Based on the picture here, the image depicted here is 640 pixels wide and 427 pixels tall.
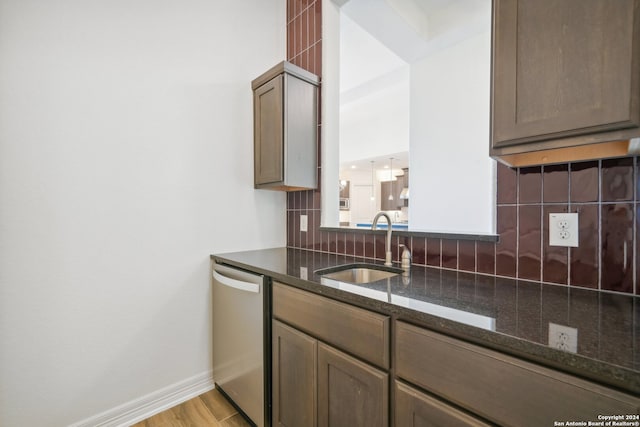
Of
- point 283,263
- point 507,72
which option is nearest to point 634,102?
point 507,72

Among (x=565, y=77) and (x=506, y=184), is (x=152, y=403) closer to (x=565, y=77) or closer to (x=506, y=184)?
(x=506, y=184)

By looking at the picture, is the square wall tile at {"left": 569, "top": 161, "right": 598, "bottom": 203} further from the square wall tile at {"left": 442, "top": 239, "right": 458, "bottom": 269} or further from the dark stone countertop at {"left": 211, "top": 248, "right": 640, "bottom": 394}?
the square wall tile at {"left": 442, "top": 239, "right": 458, "bottom": 269}

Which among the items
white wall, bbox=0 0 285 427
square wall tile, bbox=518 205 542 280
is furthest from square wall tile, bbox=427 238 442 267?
white wall, bbox=0 0 285 427

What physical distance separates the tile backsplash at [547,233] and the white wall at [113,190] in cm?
134

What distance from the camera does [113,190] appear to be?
4.93ft

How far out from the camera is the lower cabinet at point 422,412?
729mm

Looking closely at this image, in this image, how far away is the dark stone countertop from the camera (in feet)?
1.85

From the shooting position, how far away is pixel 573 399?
573 millimetres

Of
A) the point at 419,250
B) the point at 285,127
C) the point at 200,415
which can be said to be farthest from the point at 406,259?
the point at 200,415

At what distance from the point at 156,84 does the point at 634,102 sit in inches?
79.3

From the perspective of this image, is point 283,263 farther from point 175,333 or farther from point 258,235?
point 175,333

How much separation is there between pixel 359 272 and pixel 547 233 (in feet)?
2.79

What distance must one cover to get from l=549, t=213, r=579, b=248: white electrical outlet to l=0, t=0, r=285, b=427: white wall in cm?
169

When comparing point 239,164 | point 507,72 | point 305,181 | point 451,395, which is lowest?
point 451,395
